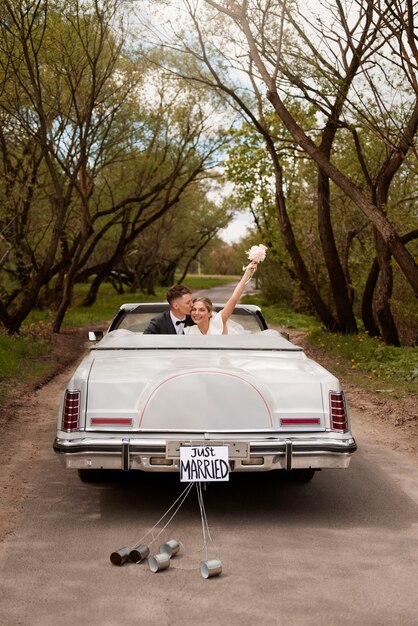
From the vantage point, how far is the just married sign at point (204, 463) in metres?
5.33

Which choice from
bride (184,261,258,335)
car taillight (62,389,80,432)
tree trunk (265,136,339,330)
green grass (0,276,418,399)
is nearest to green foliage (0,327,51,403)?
green grass (0,276,418,399)

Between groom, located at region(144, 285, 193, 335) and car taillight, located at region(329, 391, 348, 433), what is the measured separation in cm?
231

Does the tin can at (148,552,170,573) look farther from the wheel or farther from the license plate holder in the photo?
the wheel

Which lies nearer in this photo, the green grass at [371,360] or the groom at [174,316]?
the groom at [174,316]

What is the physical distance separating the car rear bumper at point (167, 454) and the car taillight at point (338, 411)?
15 centimetres

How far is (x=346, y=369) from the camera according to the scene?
15234 mm

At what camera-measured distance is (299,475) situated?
6.72 meters

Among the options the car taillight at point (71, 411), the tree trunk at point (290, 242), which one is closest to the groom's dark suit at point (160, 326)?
the car taillight at point (71, 411)

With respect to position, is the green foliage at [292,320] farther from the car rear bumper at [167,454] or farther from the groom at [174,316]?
the car rear bumper at [167,454]

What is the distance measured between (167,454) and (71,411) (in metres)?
0.74

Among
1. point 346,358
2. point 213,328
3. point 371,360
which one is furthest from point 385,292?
point 213,328

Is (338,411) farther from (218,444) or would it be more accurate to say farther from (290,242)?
(290,242)

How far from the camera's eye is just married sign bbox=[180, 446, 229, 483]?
5.33 meters

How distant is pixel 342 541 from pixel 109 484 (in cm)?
215
